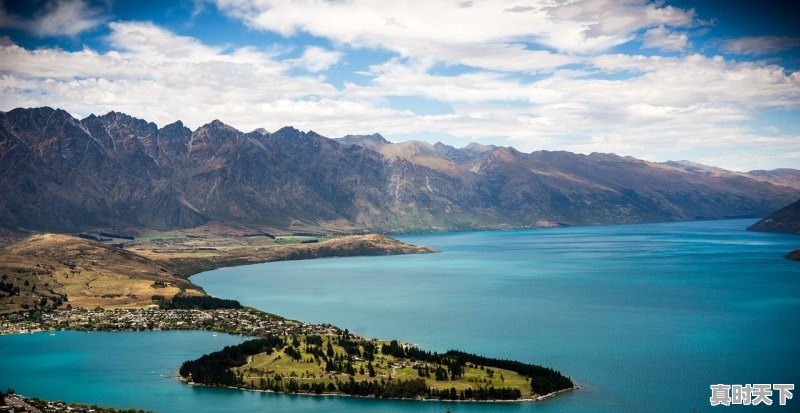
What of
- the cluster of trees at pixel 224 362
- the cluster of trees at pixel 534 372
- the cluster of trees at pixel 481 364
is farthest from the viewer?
the cluster of trees at pixel 224 362

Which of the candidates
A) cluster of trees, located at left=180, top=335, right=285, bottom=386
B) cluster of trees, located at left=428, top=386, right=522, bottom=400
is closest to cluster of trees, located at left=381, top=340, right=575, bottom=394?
cluster of trees, located at left=428, top=386, right=522, bottom=400

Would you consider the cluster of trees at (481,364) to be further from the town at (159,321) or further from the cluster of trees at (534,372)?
the town at (159,321)

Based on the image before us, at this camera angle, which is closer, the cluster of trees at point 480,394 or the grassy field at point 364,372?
the cluster of trees at point 480,394

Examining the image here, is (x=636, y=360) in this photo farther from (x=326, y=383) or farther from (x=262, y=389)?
(x=262, y=389)

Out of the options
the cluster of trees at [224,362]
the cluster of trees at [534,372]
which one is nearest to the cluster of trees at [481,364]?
the cluster of trees at [534,372]

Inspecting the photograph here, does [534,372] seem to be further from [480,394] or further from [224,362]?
[224,362]

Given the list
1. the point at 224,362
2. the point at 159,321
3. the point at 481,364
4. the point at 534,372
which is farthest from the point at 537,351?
the point at 159,321

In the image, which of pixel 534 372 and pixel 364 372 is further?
pixel 364 372
